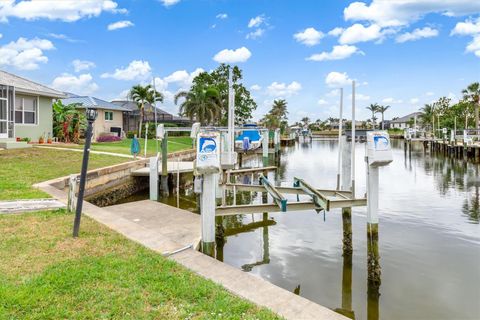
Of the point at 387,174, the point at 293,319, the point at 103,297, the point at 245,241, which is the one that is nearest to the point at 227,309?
the point at 293,319

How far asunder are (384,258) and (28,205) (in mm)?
8493

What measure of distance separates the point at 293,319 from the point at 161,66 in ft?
130

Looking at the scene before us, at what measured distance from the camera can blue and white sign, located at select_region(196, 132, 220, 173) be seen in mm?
6363

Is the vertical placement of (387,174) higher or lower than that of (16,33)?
lower

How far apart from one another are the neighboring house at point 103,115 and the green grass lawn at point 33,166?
17297 mm

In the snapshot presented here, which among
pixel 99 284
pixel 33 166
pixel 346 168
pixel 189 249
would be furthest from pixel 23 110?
pixel 99 284

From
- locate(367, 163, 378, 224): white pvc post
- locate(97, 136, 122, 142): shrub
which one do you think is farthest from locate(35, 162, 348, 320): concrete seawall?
locate(97, 136, 122, 142): shrub

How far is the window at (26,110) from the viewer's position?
68.3 feet

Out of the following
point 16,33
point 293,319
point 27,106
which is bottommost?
point 293,319

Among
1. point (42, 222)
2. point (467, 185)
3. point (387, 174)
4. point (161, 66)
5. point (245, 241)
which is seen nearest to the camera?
point (42, 222)

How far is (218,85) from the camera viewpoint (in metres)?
54.2

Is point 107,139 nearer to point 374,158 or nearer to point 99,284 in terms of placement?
point 374,158

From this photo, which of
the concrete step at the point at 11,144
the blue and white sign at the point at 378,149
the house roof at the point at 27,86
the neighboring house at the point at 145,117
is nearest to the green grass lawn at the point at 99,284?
the blue and white sign at the point at 378,149

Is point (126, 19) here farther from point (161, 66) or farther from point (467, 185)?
point (467, 185)
